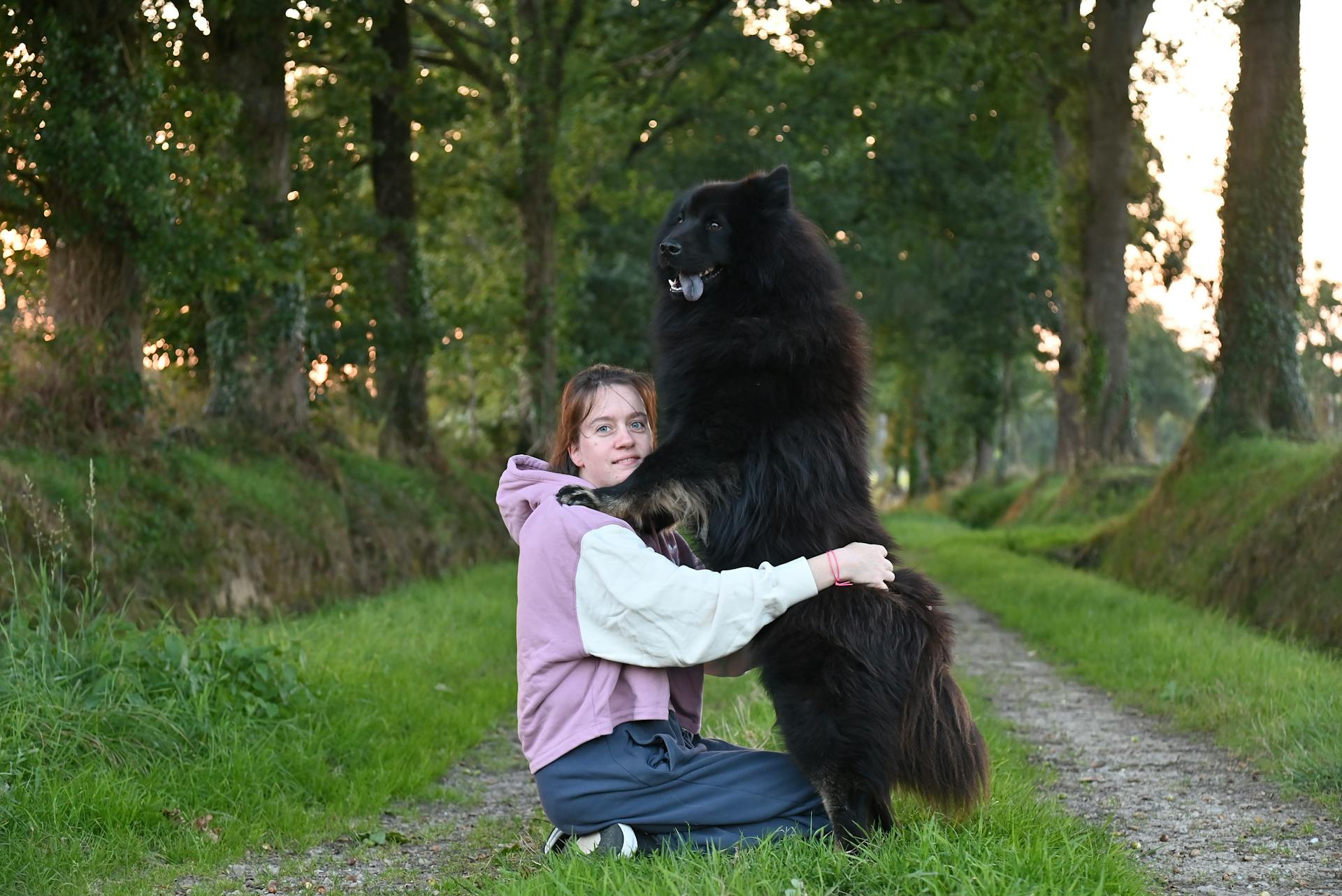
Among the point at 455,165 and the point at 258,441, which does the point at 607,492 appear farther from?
the point at 455,165

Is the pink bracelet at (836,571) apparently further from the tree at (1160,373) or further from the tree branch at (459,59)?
the tree at (1160,373)

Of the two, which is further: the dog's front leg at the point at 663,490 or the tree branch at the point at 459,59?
the tree branch at the point at 459,59

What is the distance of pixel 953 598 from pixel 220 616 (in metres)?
8.95

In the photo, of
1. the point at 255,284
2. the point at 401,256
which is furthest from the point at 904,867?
the point at 401,256

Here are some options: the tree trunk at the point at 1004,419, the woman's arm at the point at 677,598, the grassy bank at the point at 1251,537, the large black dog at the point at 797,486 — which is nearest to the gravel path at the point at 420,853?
the woman's arm at the point at 677,598

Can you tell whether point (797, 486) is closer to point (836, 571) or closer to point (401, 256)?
point (836, 571)

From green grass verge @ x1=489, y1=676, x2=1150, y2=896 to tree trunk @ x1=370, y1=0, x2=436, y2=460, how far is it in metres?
13.9

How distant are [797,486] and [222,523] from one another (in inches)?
304

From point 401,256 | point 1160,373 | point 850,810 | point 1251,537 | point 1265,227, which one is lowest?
point 850,810

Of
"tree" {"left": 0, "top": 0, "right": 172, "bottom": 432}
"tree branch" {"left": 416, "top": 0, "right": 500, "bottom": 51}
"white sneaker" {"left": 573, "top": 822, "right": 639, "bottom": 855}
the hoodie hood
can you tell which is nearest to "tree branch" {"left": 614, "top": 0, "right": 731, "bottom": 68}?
"tree branch" {"left": 416, "top": 0, "right": 500, "bottom": 51}

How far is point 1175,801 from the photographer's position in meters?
5.64

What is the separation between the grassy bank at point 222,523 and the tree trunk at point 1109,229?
445 inches

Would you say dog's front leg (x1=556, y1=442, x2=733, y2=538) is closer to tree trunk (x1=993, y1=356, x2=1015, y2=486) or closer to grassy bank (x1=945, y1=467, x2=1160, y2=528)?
grassy bank (x1=945, y1=467, x2=1160, y2=528)

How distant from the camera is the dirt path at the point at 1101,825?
15.0ft
